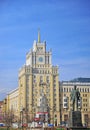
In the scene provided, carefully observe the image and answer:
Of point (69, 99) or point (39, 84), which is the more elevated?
point (39, 84)

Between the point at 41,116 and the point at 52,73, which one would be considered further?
the point at 52,73

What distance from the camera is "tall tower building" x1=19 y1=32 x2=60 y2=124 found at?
14000 centimetres

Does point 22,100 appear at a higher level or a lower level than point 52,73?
lower

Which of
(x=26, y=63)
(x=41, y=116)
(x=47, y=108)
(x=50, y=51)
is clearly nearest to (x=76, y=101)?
(x=41, y=116)

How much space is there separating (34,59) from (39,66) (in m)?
3.48

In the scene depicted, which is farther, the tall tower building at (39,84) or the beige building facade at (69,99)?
the beige building facade at (69,99)

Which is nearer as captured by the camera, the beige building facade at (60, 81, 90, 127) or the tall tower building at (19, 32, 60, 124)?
the tall tower building at (19, 32, 60, 124)

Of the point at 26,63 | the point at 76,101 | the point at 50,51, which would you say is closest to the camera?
the point at 76,101

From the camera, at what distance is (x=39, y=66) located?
144 metres

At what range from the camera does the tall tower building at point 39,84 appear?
14000 cm

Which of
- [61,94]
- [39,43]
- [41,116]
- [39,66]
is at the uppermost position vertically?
[39,43]

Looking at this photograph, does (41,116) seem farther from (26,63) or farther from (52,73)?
(26,63)

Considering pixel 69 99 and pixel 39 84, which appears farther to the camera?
pixel 69 99

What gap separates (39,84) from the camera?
140750 mm
